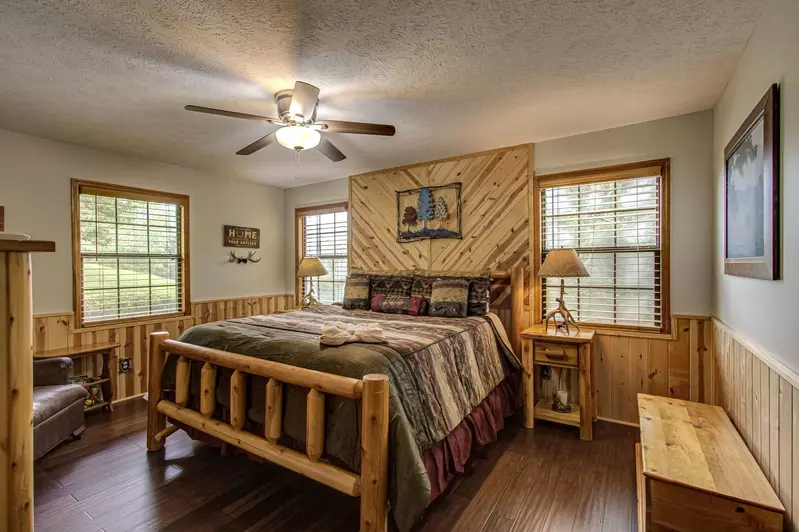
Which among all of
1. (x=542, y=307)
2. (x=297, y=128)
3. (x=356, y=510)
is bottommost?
(x=356, y=510)

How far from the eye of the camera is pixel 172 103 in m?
2.62

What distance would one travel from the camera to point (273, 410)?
1.98 metres

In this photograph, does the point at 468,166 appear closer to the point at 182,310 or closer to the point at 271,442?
the point at 271,442

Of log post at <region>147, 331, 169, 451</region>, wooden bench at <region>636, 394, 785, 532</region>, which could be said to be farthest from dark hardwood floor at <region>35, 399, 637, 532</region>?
wooden bench at <region>636, 394, 785, 532</region>

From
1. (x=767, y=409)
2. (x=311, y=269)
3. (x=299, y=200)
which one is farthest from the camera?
(x=299, y=200)

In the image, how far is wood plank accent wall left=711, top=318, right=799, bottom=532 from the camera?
1.34 meters

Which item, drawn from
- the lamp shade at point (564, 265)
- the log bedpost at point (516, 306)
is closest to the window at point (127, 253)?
the log bedpost at point (516, 306)

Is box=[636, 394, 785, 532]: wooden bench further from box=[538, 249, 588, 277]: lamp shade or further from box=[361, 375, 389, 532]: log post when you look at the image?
box=[538, 249, 588, 277]: lamp shade

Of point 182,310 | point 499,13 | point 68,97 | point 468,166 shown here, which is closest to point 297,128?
point 499,13

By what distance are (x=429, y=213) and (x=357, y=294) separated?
1.18m

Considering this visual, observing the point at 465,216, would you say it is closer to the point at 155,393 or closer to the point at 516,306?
the point at 516,306

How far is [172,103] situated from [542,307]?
341 centimetres

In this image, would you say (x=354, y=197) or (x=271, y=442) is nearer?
(x=271, y=442)

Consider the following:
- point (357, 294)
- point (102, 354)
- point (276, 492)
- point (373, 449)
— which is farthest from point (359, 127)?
point (102, 354)
